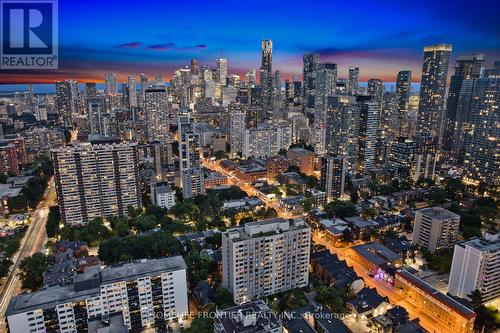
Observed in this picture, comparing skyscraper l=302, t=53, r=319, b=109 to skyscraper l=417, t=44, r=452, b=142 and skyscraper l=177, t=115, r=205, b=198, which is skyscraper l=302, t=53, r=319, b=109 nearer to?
skyscraper l=417, t=44, r=452, b=142

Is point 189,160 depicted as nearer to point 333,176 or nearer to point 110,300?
point 333,176

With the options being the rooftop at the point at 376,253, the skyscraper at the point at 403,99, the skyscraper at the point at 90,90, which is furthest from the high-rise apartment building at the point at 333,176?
the skyscraper at the point at 90,90

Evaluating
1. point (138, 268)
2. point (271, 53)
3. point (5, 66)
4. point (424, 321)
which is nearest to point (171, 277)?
point (138, 268)

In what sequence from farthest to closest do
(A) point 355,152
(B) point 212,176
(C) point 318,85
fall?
(C) point 318,85 < (A) point 355,152 < (B) point 212,176

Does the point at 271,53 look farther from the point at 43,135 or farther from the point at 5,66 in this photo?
the point at 5,66

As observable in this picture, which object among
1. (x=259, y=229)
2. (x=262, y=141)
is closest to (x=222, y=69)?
(x=262, y=141)

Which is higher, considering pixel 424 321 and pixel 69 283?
pixel 69 283
